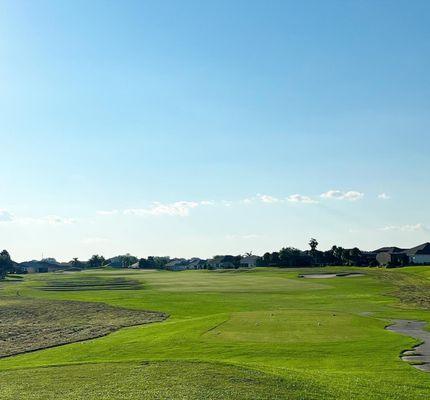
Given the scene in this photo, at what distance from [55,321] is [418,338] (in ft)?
124

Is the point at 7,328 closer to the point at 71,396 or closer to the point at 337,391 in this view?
the point at 71,396

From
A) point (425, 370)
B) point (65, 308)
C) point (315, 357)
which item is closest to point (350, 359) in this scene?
point (315, 357)

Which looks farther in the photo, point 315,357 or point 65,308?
point 65,308

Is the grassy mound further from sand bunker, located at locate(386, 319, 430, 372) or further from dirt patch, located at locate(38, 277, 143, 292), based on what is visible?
dirt patch, located at locate(38, 277, 143, 292)

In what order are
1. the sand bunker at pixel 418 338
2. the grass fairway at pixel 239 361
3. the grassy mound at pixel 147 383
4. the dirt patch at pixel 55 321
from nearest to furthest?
1. the grassy mound at pixel 147 383
2. the grass fairway at pixel 239 361
3. the sand bunker at pixel 418 338
4. the dirt patch at pixel 55 321

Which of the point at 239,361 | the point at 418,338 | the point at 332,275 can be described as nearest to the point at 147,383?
the point at 239,361

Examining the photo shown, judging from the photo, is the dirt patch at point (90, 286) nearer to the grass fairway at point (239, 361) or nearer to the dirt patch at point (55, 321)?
the dirt patch at point (55, 321)

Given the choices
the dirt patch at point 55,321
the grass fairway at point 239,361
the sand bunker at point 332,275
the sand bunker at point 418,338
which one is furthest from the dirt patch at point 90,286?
the sand bunker at point 418,338

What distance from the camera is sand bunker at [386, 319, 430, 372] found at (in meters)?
32.9

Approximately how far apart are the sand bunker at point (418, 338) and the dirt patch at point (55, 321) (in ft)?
84.2

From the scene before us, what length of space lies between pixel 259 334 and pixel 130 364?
16.9 m

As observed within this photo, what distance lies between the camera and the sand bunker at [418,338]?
108 ft

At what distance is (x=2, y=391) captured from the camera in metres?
24.8

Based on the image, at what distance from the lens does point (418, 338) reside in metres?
42.4
